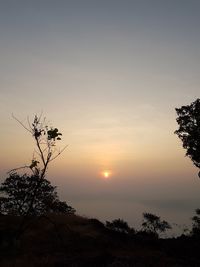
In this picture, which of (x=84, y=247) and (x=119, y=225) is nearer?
(x=84, y=247)

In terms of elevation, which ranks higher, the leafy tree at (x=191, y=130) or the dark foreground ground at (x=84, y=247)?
the leafy tree at (x=191, y=130)

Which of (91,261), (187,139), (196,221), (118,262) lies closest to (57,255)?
(91,261)

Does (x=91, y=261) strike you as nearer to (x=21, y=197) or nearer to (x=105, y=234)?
(x=105, y=234)

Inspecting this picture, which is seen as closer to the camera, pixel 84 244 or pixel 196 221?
pixel 84 244

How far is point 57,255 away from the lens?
79.4 ft

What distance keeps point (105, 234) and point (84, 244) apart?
3685 millimetres

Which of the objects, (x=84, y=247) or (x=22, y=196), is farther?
(x=22, y=196)

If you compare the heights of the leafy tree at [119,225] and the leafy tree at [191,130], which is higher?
the leafy tree at [191,130]

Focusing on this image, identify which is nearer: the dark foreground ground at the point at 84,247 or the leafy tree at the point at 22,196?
the dark foreground ground at the point at 84,247

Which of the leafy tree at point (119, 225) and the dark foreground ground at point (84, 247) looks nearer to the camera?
the dark foreground ground at point (84, 247)

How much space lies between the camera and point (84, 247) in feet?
90.0

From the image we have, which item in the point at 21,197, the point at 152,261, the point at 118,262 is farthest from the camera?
the point at 21,197

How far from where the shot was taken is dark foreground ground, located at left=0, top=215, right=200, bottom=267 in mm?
21688

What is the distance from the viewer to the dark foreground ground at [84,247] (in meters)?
21.7
